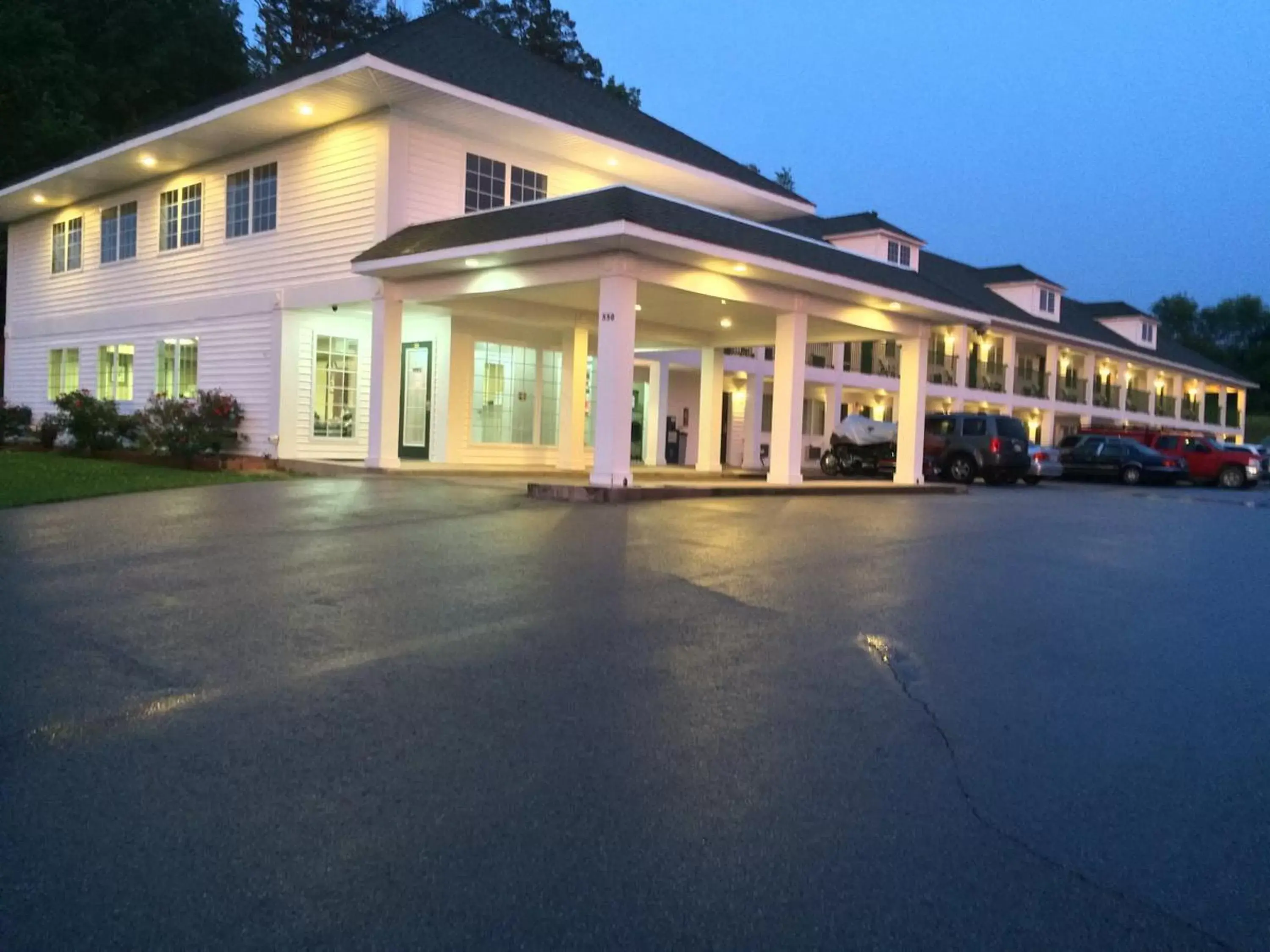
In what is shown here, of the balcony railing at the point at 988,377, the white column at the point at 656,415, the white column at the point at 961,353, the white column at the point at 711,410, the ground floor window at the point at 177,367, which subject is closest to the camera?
the ground floor window at the point at 177,367

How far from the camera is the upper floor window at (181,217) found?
24.2 metres

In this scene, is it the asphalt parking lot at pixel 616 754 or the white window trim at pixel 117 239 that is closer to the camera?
the asphalt parking lot at pixel 616 754

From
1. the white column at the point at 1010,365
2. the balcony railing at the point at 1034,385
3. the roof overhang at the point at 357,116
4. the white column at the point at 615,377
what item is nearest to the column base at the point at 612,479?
the white column at the point at 615,377

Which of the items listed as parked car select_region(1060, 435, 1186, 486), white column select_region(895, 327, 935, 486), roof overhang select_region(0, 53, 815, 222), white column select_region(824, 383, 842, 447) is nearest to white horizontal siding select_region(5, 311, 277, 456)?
roof overhang select_region(0, 53, 815, 222)

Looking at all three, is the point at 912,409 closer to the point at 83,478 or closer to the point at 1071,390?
the point at 83,478

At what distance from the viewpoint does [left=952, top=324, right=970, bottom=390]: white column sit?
4294cm

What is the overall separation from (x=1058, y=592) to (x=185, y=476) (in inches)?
537

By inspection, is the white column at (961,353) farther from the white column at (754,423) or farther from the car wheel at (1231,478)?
the white column at (754,423)

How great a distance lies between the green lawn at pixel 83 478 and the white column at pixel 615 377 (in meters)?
5.88

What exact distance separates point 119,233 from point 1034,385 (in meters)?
36.1

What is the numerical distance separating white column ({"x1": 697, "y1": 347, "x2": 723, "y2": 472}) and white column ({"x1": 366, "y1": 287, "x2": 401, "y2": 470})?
779cm

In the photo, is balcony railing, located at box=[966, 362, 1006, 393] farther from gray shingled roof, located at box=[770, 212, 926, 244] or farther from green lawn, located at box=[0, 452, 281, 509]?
green lawn, located at box=[0, 452, 281, 509]

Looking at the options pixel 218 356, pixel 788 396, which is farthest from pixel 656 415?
pixel 218 356

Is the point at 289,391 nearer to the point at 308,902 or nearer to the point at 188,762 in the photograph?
the point at 188,762
